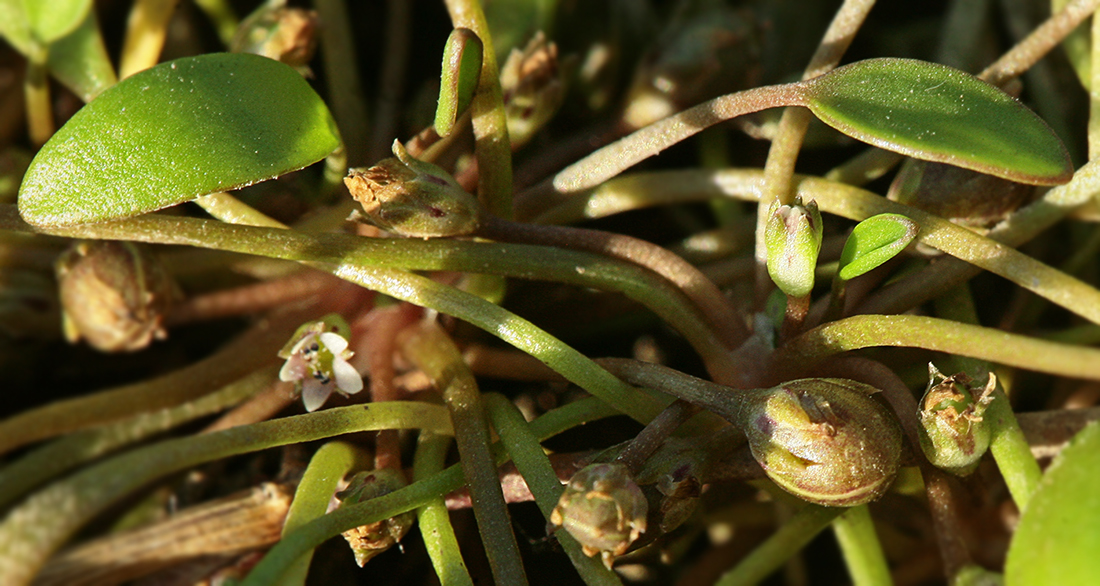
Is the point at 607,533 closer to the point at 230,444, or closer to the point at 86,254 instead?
the point at 230,444

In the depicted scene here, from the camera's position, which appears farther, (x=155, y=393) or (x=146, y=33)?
(x=146, y=33)

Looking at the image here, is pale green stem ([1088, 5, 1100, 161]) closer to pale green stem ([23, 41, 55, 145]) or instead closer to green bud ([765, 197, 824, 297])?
green bud ([765, 197, 824, 297])

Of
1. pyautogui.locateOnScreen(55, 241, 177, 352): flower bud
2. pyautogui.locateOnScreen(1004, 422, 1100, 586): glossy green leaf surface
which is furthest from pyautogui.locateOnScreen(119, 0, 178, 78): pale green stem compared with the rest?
pyautogui.locateOnScreen(1004, 422, 1100, 586): glossy green leaf surface

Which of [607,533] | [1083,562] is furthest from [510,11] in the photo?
[1083,562]

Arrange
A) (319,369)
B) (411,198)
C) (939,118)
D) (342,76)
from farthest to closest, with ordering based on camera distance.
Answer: (342,76), (319,369), (411,198), (939,118)

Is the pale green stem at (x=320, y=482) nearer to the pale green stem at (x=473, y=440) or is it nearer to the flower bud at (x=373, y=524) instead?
the flower bud at (x=373, y=524)

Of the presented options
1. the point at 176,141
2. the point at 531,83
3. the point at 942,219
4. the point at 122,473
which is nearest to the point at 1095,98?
the point at 942,219

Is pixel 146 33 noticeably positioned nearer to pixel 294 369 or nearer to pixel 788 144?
pixel 294 369
